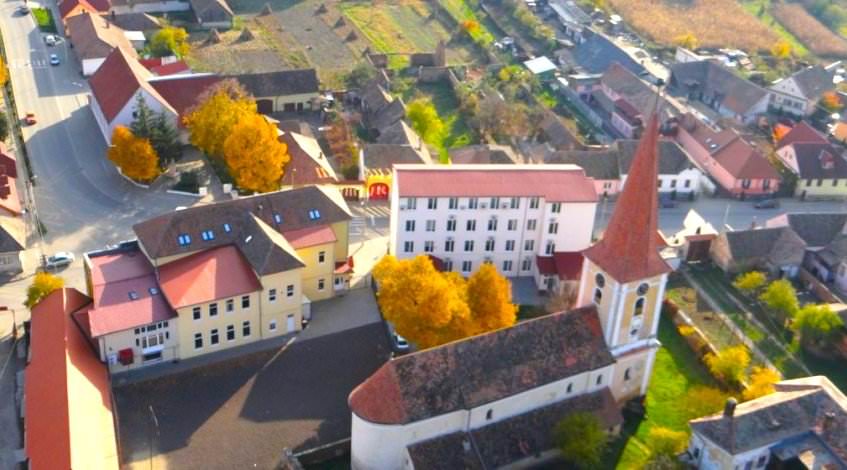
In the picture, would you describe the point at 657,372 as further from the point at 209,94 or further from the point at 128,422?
the point at 209,94

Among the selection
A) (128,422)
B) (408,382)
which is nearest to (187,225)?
(128,422)

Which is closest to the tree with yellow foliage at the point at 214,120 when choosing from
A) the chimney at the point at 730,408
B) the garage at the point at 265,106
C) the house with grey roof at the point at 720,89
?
the garage at the point at 265,106

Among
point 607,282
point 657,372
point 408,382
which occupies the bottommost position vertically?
point 657,372

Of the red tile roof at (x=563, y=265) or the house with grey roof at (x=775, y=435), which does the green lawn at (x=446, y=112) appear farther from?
the house with grey roof at (x=775, y=435)

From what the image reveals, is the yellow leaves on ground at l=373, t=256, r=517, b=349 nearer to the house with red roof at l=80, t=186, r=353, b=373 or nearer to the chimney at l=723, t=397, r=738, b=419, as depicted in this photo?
the house with red roof at l=80, t=186, r=353, b=373

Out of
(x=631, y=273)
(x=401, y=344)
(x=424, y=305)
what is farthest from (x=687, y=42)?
(x=424, y=305)

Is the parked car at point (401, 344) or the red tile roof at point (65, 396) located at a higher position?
the red tile roof at point (65, 396)

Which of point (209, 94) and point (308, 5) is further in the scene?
point (308, 5)

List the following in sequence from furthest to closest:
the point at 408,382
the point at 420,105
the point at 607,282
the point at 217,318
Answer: the point at 420,105
the point at 217,318
the point at 607,282
the point at 408,382

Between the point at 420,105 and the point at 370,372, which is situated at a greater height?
the point at 420,105
